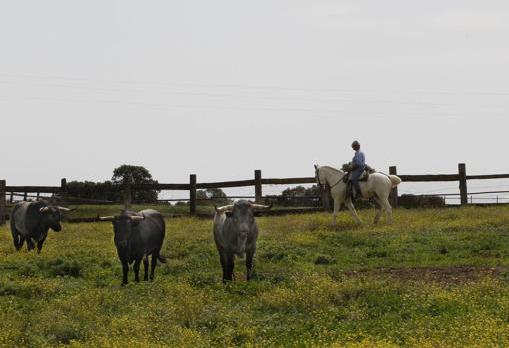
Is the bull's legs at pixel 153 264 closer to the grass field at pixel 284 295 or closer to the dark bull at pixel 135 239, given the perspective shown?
the dark bull at pixel 135 239

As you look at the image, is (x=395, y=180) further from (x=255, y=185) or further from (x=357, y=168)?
(x=255, y=185)

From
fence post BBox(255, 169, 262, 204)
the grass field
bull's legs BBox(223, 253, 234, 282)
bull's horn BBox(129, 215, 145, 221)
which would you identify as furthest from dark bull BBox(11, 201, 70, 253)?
Answer: fence post BBox(255, 169, 262, 204)

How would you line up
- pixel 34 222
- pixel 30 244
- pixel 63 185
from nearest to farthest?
pixel 34 222
pixel 30 244
pixel 63 185

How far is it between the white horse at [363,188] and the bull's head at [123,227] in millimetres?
9928

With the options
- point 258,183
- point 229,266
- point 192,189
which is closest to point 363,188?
point 258,183

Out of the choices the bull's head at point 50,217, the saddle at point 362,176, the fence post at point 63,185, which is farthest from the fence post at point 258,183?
the bull's head at point 50,217

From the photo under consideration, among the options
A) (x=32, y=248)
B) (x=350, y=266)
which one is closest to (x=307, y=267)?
(x=350, y=266)

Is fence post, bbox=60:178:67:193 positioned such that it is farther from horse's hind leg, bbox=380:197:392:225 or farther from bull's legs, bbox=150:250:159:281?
bull's legs, bbox=150:250:159:281

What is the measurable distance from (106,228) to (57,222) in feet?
16.1

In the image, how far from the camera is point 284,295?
10914mm

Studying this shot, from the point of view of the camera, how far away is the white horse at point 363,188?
22.7 m

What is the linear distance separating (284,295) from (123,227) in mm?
4263

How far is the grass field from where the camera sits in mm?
8914

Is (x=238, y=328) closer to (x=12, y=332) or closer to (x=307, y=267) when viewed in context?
(x=12, y=332)
